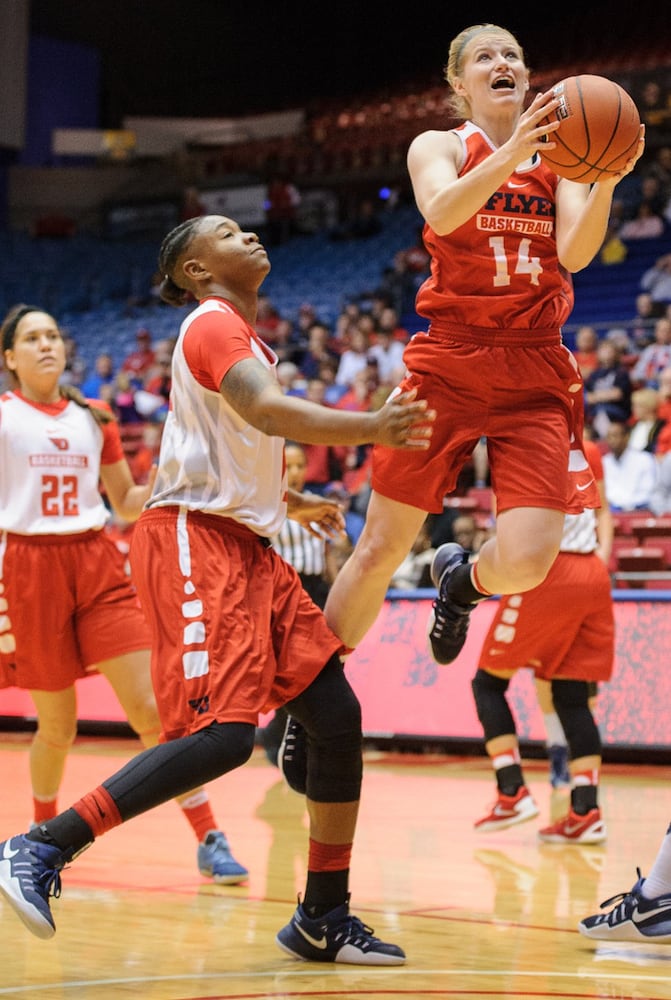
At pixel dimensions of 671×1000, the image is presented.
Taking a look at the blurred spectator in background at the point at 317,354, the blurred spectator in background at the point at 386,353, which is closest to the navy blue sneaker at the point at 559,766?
the blurred spectator in background at the point at 386,353

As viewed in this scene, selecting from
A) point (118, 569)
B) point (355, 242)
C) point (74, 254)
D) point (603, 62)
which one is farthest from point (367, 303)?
point (118, 569)

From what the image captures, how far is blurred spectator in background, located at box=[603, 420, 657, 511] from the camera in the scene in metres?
11.4

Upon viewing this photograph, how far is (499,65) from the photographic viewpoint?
4211mm

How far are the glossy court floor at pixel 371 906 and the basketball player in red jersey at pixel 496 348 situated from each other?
100 centimetres

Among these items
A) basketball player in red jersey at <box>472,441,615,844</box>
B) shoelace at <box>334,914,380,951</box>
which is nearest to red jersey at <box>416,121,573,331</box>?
shoelace at <box>334,914,380,951</box>

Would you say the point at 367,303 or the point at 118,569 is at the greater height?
the point at 367,303

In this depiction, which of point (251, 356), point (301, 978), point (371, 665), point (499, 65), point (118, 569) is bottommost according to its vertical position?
point (371, 665)

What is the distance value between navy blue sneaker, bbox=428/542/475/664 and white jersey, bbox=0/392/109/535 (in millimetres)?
1432

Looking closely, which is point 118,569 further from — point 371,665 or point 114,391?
point 114,391

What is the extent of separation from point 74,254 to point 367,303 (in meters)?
8.39

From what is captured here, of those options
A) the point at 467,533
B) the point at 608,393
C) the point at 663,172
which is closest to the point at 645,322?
the point at 608,393

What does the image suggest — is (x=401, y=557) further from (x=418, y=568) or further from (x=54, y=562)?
(x=418, y=568)

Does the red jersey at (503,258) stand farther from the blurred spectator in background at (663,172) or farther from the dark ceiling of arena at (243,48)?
the dark ceiling of arena at (243,48)

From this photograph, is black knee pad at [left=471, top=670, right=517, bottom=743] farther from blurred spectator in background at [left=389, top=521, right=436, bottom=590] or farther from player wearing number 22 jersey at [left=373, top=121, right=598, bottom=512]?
blurred spectator in background at [left=389, top=521, right=436, bottom=590]
